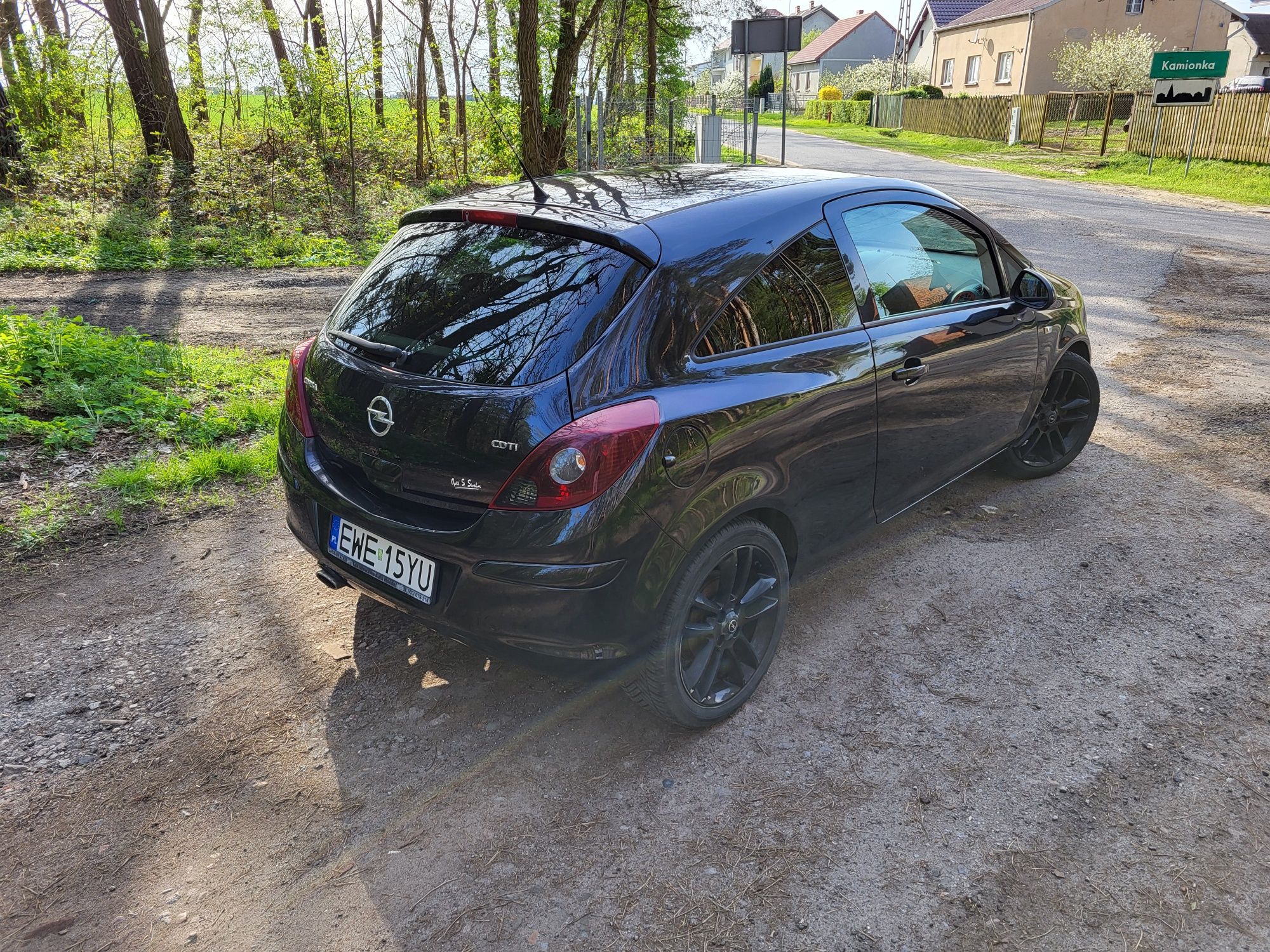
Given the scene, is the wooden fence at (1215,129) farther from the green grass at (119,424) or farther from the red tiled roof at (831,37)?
the red tiled roof at (831,37)

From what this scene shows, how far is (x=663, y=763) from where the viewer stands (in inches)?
116

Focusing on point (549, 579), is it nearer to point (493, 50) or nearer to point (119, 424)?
point (119, 424)

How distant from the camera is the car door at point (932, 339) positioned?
11.6 feet

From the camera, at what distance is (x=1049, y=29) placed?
45.2 meters

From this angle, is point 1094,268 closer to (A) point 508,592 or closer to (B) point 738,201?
(B) point 738,201

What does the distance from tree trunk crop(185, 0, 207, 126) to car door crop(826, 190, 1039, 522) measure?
53.5 ft

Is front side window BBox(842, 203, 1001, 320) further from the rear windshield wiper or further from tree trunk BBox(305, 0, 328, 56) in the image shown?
tree trunk BBox(305, 0, 328, 56)

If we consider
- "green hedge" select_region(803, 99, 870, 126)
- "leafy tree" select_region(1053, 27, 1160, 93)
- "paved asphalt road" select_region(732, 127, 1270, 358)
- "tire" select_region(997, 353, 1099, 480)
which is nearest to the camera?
"tire" select_region(997, 353, 1099, 480)

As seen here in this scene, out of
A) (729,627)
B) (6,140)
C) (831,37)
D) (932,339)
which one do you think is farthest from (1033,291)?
(831,37)

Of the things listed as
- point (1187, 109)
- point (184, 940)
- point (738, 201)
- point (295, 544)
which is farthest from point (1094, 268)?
point (1187, 109)

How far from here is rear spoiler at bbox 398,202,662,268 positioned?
2.84 metres

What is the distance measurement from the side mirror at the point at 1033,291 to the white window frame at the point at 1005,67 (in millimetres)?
50542

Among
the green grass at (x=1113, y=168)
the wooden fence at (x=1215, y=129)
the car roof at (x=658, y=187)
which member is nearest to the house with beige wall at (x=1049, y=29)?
the green grass at (x=1113, y=168)

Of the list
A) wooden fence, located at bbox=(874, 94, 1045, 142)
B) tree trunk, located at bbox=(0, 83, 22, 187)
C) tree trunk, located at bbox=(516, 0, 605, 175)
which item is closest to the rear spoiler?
tree trunk, located at bbox=(516, 0, 605, 175)
